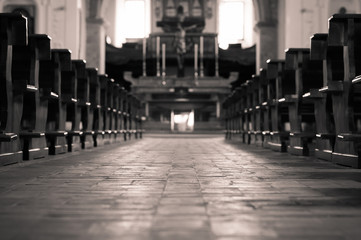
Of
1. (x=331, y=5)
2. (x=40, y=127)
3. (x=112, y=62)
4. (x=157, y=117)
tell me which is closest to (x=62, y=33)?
(x=112, y=62)

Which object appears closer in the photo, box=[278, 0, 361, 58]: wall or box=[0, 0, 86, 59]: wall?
box=[278, 0, 361, 58]: wall

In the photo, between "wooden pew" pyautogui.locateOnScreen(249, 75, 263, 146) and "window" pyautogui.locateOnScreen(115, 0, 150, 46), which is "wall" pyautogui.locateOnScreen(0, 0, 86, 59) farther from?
"window" pyautogui.locateOnScreen(115, 0, 150, 46)

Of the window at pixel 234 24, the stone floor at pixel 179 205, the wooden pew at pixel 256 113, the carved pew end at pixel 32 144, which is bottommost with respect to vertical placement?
the stone floor at pixel 179 205

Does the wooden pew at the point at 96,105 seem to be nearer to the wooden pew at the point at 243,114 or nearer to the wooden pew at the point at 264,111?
the wooden pew at the point at 264,111

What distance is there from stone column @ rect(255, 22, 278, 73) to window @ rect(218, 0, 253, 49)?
20.4 ft

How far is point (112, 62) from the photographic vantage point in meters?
19.5

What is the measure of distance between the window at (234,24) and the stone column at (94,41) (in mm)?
7540

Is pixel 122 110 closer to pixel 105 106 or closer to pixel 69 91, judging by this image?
pixel 105 106

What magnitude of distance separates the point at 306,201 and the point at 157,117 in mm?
17607

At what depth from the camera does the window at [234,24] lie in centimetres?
2319

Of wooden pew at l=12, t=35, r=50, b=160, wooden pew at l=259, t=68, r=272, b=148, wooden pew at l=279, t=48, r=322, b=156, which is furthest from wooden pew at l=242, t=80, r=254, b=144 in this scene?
wooden pew at l=12, t=35, r=50, b=160

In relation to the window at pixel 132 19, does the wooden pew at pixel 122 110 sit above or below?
below

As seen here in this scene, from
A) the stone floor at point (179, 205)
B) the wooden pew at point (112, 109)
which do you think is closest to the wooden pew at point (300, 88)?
the stone floor at point (179, 205)

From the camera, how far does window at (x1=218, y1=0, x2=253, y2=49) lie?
23.2 metres
